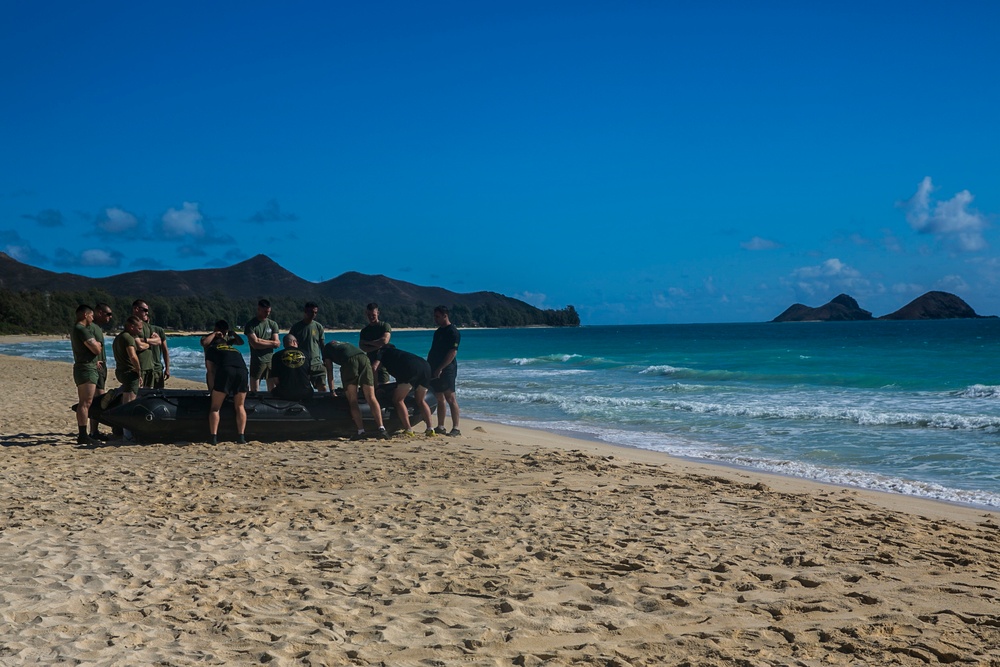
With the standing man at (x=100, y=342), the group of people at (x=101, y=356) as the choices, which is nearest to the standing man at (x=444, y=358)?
the group of people at (x=101, y=356)

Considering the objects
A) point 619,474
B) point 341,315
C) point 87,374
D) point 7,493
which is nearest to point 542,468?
point 619,474

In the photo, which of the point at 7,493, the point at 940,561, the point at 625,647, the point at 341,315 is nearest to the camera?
the point at 625,647

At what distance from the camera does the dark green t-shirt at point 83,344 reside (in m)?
9.02

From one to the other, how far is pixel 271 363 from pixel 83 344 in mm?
2181

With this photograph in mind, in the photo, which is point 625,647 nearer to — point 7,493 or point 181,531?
point 181,531

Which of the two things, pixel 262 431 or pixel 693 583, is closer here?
pixel 693 583

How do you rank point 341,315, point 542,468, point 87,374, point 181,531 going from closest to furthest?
point 181,531 → point 542,468 → point 87,374 → point 341,315

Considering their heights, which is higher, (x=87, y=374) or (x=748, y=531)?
(x=87, y=374)

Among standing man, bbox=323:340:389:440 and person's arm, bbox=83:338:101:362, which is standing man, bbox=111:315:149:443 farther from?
standing man, bbox=323:340:389:440

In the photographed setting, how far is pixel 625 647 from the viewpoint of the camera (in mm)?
3467

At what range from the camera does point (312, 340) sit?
1054 centimetres

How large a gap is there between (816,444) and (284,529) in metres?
7.75

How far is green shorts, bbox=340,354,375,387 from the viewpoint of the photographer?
966cm

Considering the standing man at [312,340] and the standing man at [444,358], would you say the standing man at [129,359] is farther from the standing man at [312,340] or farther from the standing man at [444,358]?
the standing man at [444,358]
